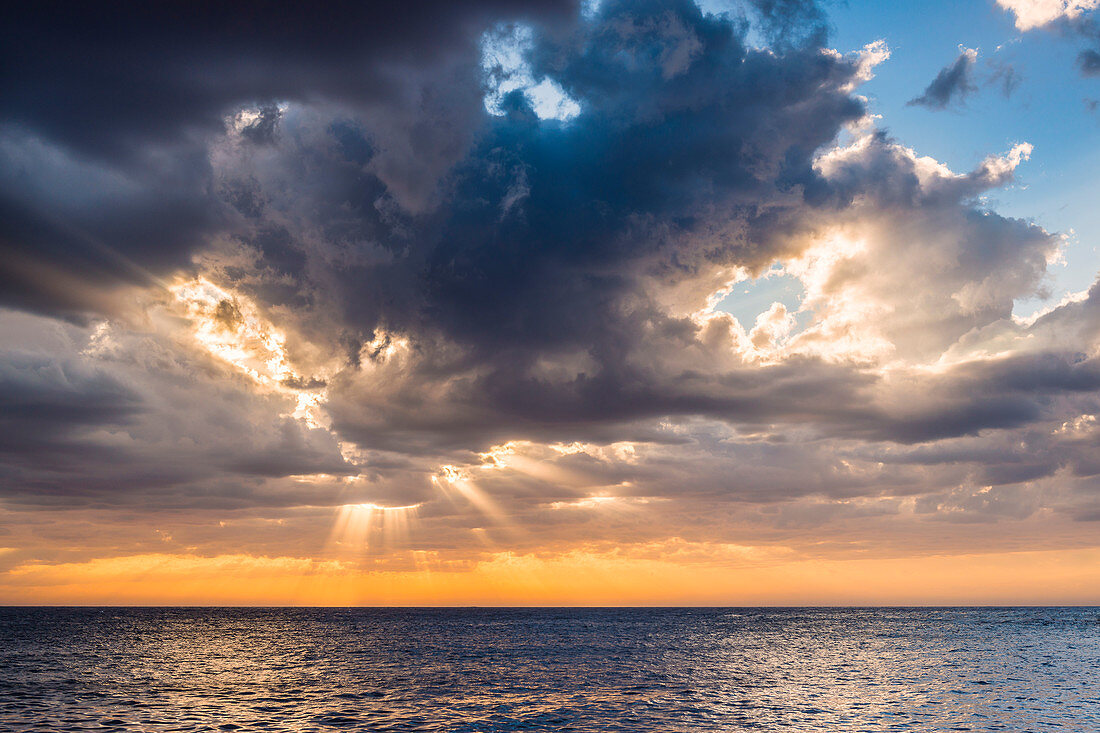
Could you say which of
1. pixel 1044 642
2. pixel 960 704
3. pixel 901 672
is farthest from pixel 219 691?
pixel 1044 642

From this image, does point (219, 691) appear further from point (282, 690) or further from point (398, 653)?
point (398, 653)

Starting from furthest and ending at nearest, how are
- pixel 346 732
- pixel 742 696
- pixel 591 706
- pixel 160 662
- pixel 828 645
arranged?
1. pixel 828 645
2. pixel 160 662
3. pixel 742 696
4. pixel 591 706
5. pixel 346 732

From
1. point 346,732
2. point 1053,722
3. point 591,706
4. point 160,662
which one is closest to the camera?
point 346,732

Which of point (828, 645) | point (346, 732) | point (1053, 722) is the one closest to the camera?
point (346, 732)

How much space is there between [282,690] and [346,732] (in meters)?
22.1

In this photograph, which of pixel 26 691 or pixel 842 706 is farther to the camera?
pixel 26 691

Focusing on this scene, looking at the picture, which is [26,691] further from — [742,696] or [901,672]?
[901,672]

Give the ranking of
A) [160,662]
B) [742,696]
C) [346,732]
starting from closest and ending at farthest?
[346,732]
[742,696]
[160,662]

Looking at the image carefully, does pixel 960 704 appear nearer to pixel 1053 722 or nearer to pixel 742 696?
pixel 1053 722

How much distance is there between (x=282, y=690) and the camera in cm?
6138

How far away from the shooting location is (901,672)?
246 ft

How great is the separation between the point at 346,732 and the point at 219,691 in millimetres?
24336

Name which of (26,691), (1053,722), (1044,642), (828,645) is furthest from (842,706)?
(1044,642)

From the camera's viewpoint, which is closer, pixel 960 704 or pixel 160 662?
pixel 960 704
